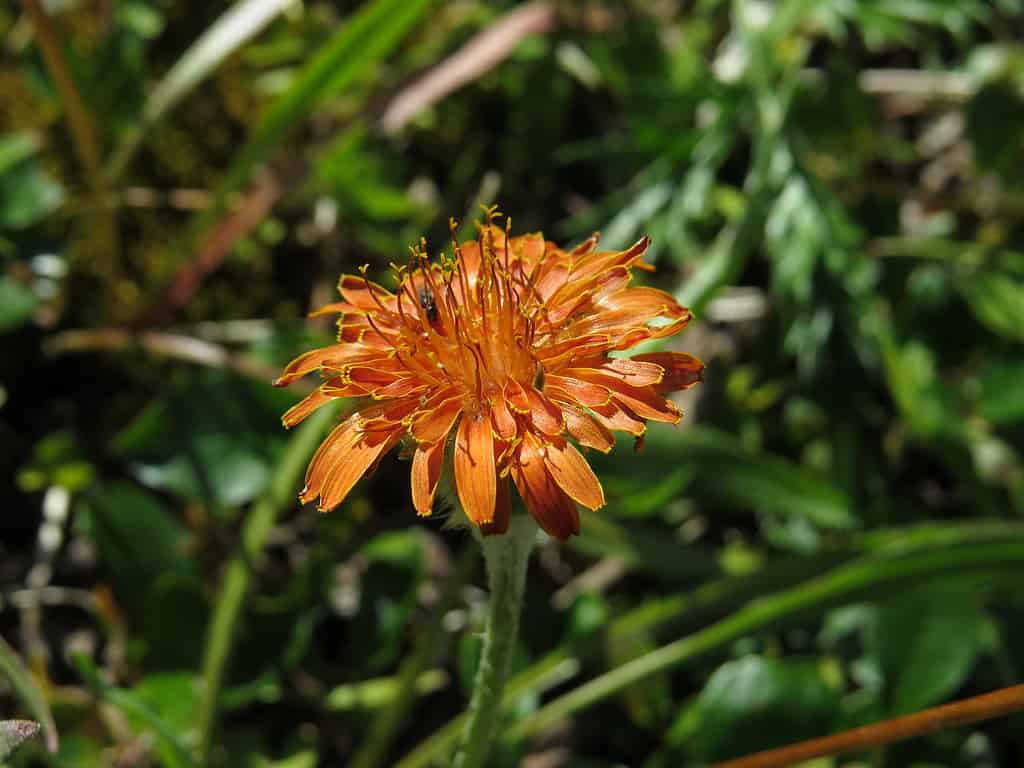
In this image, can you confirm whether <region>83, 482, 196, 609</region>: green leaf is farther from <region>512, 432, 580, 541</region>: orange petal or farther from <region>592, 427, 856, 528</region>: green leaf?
<region>512, 432, 580, 541</region>: orange petal

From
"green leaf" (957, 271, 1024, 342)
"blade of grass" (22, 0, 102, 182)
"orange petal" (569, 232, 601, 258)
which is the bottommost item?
"green leaf" (957, 271, 1024, 342)

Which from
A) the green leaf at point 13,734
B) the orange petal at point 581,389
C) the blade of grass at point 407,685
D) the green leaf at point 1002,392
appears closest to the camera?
the green leaf at point 13,734

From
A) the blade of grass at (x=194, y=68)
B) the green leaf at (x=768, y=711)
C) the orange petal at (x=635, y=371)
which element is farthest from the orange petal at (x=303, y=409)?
the blade of grass at (x=194, y=68)

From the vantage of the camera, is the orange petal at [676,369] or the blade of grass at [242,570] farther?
the blade of grass at [242,570]

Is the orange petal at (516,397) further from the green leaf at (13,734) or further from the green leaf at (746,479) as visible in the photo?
the green leaf at (746,479)

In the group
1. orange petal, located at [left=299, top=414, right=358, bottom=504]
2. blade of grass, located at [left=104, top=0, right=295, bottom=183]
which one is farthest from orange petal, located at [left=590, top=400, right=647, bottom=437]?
blade of grass, located at [left=104, top=0, right=295, bottom=183]

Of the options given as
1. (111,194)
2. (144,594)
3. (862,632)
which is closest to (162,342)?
(111,194)

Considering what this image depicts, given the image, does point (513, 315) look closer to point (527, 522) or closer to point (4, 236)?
point (527, 522)

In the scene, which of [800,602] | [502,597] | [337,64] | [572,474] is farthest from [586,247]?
[337,64]

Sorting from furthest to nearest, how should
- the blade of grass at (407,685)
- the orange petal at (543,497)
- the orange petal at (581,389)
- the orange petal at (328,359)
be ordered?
the blade of grass at (407,685) → the orange petal at (328,359) → the orange petal at (581,389) → the orange petal at (543,497)
